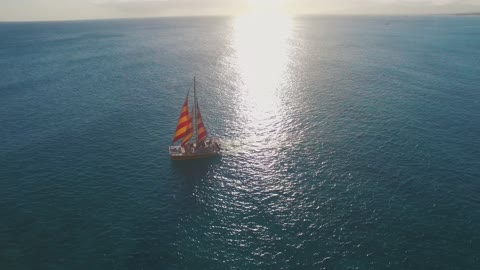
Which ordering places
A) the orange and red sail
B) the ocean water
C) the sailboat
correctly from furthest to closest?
the sailboat, the orange and red sail, the ocean water

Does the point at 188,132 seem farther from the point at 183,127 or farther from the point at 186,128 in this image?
the point at 183,127

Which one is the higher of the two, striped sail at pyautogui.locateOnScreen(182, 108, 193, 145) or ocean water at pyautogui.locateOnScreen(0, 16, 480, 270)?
striped sail at pyautogui.locateOnScreen(182, 108, 193, 145)

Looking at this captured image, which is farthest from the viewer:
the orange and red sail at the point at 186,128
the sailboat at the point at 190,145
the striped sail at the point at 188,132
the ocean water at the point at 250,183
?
the striped sail at the point at 188,132

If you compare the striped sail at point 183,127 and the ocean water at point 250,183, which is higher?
Result: the striped sail at point 183,127

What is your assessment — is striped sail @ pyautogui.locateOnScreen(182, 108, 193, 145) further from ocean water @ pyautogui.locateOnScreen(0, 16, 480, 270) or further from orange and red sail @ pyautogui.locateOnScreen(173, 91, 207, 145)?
ocean water @ pyautogui.locateOnScreen(0, 16, 480, 270)

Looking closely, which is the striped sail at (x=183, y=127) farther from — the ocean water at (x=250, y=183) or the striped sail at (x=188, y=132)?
the ocean water at (x=250, y=183)

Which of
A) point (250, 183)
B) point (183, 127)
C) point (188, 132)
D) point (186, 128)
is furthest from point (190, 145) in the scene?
point (250, 183)

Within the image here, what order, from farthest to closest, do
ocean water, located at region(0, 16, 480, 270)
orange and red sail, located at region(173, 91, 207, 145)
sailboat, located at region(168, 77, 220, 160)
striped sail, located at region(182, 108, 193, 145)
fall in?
1. striped sail, located at region(182, 108, 193, 145)
2. sailboat, located at region(168, 77, 220, 160)
3. orange and red sail, located at region(173, 91, 207, 145)
4. ocean water, located at region(0, 16, 480, 270)

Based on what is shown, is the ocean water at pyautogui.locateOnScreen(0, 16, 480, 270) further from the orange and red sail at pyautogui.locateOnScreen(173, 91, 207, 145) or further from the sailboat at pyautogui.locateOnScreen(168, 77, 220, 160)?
the orange and red sail at pyautogui.locateOnScreen(173, 91, 207, 145)

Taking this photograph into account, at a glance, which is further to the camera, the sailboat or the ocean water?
the sailboat

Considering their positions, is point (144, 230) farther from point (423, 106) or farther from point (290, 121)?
point (423, 106)

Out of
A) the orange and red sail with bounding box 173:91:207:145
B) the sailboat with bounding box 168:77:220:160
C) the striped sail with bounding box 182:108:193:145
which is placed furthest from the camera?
the striped sail with bounding box 182:108:193:145

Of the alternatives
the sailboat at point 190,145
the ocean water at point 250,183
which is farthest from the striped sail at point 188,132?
the ocean water at point 250,183

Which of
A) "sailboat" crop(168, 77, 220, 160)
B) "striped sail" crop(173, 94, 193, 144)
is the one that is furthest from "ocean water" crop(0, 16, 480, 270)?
"striped sail" crop(173, 94, 193, 144)
